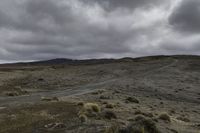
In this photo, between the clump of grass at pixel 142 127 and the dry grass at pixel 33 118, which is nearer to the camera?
the clump of grass at pixel 142 127

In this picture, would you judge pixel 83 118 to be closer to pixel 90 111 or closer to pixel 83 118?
pixel 83 118

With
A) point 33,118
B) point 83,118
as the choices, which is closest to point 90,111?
point 83,118

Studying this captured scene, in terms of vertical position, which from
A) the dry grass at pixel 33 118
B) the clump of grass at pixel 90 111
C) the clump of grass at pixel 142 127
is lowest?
the dry grass at pixel 33 118

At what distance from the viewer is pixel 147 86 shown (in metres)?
45.1

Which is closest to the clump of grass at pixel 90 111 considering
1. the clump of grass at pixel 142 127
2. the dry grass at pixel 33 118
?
the dry grass at pixel 33 118

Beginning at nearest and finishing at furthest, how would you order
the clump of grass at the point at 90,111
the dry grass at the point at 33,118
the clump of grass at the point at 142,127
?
the clump of grass at the point at 142,127, the dry grass at the point at 33,118, the clump of grass at the point at 90,111

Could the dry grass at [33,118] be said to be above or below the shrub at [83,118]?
below

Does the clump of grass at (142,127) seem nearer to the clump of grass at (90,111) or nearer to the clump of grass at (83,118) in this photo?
the clump of grass at (83,118)

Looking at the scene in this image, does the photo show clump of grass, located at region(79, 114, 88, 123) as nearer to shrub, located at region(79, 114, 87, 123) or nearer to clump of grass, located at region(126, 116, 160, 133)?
shrub, located at region(79, 114, 87, 123)

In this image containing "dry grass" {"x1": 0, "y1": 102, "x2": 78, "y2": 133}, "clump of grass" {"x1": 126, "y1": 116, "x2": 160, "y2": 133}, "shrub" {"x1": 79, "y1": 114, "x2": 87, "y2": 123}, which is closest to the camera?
"clump of grass" {"x1": 126, "y1": 116, "x2": 160, "y2": 133}

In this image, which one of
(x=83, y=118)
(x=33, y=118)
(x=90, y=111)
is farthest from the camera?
(x=90, y=111)

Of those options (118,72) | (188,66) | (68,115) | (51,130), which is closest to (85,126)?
(51,130)

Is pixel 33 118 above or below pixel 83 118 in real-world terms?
below

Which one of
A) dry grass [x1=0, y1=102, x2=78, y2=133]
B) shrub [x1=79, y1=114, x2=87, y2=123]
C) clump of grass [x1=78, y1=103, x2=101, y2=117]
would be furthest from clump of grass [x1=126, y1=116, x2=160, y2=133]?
clump of grass [x1=78, y1=103, x2=101, y2=117]
